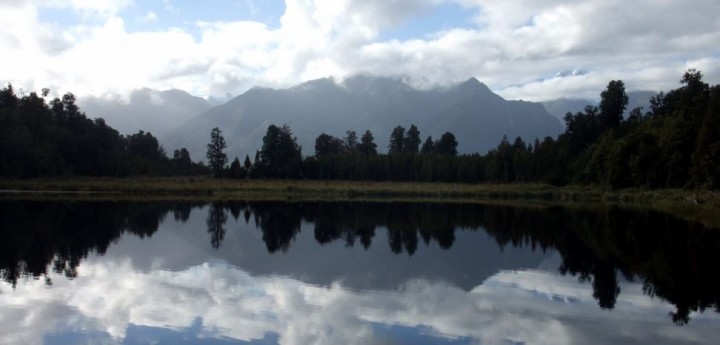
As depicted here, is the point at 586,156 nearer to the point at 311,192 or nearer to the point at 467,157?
the point at 467,157

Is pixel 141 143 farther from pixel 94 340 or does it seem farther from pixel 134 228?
pixel 94 340

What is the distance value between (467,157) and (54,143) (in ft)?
242

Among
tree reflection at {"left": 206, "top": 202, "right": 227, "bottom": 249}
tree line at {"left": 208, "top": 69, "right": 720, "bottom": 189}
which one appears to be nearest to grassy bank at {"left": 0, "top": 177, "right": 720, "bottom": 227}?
tree line at {"left": 208, "top": 69, "right": 720, "bottom": 189}

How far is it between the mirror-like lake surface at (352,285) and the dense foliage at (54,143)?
2354 inches

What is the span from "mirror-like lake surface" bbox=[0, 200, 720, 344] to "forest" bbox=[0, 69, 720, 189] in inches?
1566

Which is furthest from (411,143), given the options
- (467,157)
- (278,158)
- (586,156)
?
(586,156)

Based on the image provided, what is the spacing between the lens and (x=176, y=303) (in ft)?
50.0

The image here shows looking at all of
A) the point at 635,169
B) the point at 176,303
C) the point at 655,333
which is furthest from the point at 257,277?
the point at 635,169

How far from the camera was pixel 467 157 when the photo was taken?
12450cm

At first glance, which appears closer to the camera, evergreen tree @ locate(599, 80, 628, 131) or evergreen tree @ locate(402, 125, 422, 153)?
evergreen tree @ locate(599, 80, 628, 131)

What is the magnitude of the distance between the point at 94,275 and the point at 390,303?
918cm

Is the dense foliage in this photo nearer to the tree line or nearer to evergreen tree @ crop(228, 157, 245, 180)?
evergreen tree @ crop(228, 157, 245, 180)

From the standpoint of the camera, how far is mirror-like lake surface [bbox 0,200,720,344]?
1280 centimetres

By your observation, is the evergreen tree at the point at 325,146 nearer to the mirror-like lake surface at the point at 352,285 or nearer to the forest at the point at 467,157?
the forest at the point at 467,157
